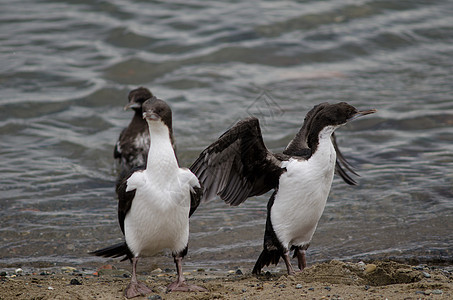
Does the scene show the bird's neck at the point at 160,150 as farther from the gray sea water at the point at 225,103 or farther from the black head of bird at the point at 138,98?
the black head of bird at the point at 138,98

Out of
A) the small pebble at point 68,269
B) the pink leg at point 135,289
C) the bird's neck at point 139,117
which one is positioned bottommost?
the small pebble at point 68,269

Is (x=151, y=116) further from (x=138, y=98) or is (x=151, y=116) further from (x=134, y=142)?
(x=138, y=98)

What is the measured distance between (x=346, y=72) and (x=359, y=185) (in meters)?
5.52

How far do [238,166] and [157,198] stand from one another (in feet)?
4.11

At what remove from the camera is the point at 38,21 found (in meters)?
16.7

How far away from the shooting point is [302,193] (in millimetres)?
6484

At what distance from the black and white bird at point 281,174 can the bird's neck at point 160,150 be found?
80cm

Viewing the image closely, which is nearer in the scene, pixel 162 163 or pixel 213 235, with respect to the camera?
pixel 162 163

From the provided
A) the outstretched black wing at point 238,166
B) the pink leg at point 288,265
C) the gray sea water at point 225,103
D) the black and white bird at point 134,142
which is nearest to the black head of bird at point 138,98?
the black and white bird at point 134,142

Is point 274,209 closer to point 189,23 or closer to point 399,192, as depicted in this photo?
point 399,192

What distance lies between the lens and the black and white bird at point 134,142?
10.4 metres

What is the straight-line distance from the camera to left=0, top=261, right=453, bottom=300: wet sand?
5672 millimetres

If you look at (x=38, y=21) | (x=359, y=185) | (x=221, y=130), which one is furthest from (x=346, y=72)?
(x=38, y=21)

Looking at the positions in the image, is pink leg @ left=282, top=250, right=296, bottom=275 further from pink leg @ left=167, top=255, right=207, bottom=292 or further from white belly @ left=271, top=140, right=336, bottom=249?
pink leg @ left=167, top=255, right=207, bottom=292
